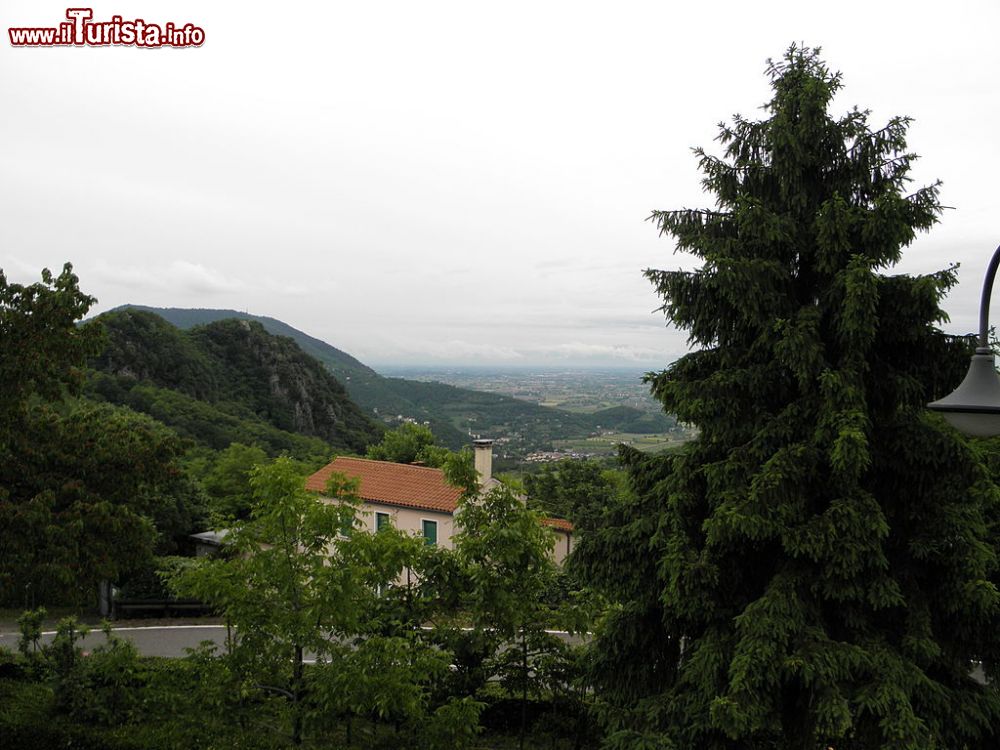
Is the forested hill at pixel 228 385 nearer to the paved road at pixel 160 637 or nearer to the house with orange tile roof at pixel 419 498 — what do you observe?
A: the house with orange tile roof at pixel 419 498

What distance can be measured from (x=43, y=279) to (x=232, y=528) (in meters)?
5.79

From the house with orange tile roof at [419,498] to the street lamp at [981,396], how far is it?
18.0 metres

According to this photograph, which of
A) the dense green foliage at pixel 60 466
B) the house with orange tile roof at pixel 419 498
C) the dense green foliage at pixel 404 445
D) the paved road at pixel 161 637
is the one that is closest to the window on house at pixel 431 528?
the house with orange tile roof at pixel 419 498

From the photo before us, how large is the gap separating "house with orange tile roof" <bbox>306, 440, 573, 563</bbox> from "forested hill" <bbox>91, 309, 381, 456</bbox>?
28.7 meters

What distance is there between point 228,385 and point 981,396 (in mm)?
83015

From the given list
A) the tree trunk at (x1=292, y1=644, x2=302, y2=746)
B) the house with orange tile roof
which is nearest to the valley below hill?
the house with orange tile roof

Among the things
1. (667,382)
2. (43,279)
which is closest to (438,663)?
(667,382)

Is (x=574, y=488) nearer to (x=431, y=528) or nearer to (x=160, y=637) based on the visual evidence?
(x=431, y=528)

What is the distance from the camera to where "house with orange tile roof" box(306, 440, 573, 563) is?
74.9ft

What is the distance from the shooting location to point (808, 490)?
755cm

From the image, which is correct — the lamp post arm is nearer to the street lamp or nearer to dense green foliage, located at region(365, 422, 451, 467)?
the street lamp

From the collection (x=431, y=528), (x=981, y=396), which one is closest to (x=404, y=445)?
(x=431, y=528)

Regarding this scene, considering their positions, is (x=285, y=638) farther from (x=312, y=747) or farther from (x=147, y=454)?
(x=147, y=454)

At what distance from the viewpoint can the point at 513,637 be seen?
9.76m
